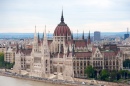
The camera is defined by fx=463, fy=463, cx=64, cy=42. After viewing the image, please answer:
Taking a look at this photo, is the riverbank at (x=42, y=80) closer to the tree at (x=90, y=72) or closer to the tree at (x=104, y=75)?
the tree at (x=104, y=75)

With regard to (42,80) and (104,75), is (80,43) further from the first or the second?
(104,75)

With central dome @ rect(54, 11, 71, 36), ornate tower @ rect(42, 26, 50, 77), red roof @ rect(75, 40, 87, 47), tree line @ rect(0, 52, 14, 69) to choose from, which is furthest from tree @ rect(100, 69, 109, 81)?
tree line @ rect(0, 52, 14, 69)

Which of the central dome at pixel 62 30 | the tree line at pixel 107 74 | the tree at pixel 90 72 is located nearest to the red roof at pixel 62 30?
the central dome at pixel 62 30

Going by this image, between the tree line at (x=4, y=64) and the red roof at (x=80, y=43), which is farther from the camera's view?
the tree line at (x=4, y=64)

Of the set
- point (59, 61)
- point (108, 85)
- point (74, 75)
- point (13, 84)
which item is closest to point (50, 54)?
point (59, 61)

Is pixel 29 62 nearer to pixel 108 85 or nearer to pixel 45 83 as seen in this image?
pixel 45 83

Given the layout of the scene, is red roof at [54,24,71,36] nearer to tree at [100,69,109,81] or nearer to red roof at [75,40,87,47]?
red roof at [75,40,87,47]

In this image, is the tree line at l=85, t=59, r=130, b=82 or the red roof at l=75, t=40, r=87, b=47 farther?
the red roof at l=75, t=40, r=87, b=47

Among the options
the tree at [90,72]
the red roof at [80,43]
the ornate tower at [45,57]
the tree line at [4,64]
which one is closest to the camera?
the tree at [90,72]
